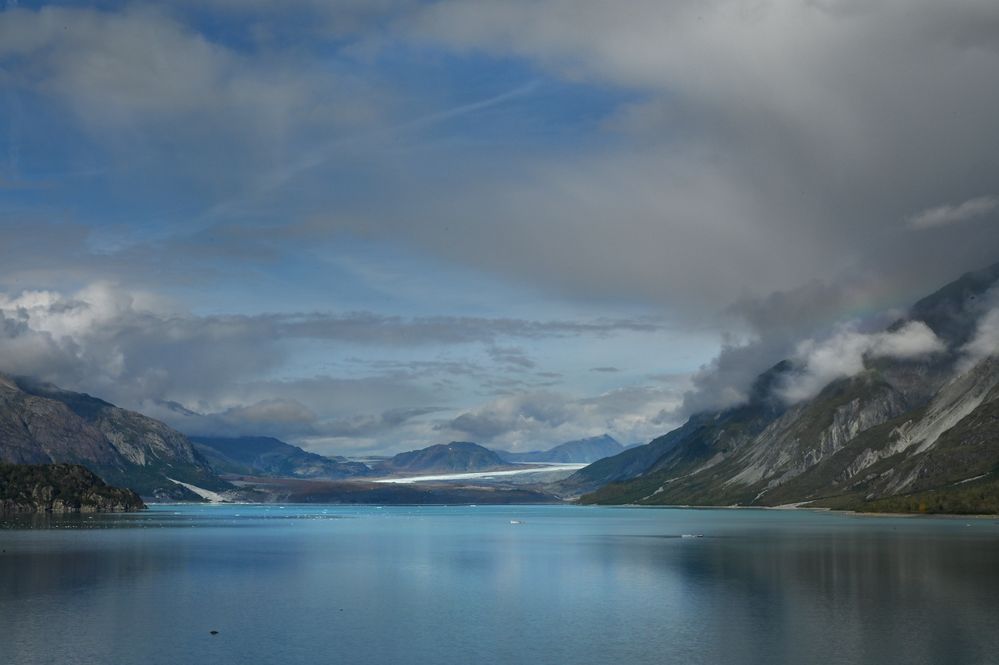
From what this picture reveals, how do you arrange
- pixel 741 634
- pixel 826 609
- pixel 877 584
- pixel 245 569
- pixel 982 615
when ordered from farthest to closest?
1. pixel 245 569
2. pixel 877 584
3. pixel 826 609
4. pixel 982 615
5. pixel 741 634

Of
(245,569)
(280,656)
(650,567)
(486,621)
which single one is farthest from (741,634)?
(245,569)

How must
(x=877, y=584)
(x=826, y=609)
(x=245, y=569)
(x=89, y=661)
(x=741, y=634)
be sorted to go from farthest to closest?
(x=245, y=569)
(x=877, y=584)
(x=826, y=609)
(x=741, y=634)
(x=89, y=661)

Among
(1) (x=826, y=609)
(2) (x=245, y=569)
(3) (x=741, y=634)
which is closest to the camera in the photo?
(3) (x=741, y=634)

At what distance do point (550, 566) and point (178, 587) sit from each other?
55.6 metres

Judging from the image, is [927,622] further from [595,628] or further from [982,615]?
[595,628]

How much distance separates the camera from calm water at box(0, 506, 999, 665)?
69562 millimetres

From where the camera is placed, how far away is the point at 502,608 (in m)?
94.2

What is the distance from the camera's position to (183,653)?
68938 millimetres

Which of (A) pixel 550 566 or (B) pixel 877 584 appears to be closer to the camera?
(B) pixel 877 584

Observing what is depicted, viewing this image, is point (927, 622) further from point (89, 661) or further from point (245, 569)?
point (245, 569)

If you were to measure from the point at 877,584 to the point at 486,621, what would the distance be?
49.1 m

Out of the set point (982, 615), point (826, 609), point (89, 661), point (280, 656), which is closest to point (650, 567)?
point (826, 609)

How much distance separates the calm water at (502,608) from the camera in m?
69.6

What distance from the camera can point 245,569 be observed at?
441ft
